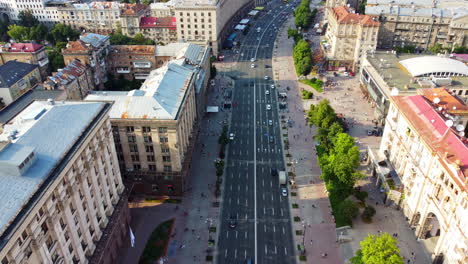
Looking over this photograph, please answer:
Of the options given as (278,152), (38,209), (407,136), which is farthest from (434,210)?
(38,209)

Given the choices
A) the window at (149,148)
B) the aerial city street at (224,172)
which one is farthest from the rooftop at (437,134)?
the window at (149,148)

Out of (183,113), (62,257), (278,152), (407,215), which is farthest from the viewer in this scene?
(278,152)

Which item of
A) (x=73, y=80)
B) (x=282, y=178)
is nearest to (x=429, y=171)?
(x=282, y=178)

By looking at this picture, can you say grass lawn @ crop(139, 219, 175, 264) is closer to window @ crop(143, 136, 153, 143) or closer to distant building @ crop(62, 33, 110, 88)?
window @ crop(143, 136, 153, 143)

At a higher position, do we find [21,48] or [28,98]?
[21,48]

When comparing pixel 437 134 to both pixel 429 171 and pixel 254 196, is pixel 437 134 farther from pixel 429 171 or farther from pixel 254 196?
pixel 254 196

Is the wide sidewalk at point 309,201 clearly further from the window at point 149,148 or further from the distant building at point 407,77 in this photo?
the window at point 149,148

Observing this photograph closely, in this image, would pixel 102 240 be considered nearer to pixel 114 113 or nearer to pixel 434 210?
pixel 114 113
